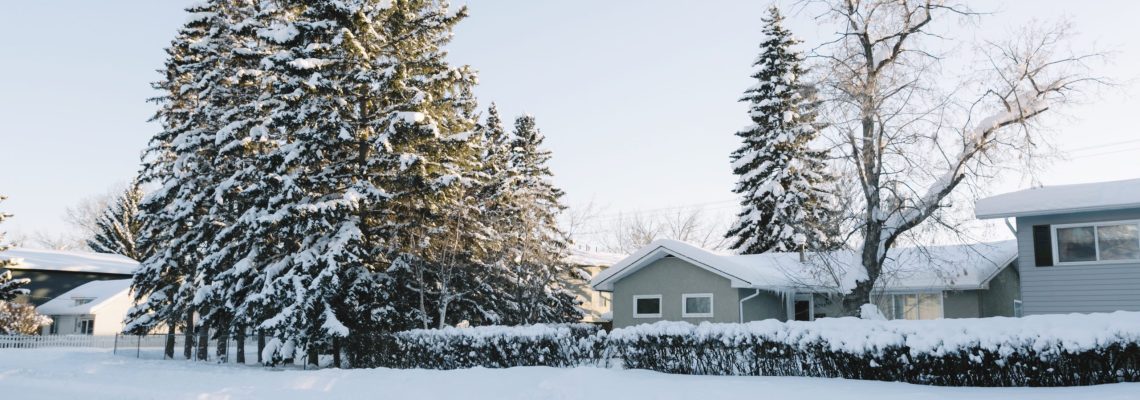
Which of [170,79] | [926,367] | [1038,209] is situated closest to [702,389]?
[926,367]

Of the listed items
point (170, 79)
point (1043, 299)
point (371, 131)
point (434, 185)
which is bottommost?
point (1043, 299)

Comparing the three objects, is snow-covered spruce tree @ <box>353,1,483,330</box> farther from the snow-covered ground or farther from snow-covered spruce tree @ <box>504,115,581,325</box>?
the snow-covered ground

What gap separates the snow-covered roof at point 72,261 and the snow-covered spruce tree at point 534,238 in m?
29.0

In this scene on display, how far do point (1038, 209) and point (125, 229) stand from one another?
60961mm

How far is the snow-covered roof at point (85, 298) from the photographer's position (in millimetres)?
45438

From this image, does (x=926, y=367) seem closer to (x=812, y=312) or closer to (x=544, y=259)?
(x=812, y=312)

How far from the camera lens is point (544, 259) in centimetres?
2789

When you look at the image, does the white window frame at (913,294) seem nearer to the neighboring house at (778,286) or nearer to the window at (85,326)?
the neighboring house at (778,286)

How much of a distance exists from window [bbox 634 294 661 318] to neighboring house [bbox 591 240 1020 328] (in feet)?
0.10

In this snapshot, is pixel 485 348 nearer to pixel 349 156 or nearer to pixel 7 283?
pixel 349 156

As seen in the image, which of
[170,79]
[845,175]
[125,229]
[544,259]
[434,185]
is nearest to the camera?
[845,175]

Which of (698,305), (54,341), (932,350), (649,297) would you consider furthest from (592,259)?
(932,350)

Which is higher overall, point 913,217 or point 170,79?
point 170,79

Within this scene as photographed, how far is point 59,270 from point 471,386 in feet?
149
